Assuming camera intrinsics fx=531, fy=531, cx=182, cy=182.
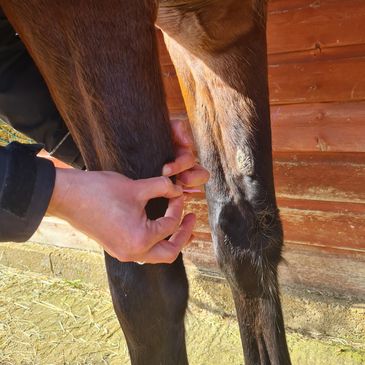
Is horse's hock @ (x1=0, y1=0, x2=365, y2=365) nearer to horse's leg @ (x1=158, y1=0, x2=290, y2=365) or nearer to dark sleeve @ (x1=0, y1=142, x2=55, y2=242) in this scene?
horse's leg @ (x1=158, y1=0, x2=290, y2=365)

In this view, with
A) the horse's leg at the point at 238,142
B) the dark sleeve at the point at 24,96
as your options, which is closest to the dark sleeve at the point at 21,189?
the dark sleeve at the point at 24,96

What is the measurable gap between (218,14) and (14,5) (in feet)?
1.43

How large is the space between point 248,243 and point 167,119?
40 cm

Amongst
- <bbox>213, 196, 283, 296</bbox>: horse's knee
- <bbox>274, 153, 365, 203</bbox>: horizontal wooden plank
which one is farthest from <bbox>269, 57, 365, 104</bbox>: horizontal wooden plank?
<bbox>213, 196, 283, 296</bbox>: horse's knee

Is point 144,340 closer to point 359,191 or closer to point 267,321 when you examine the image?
point 267,321

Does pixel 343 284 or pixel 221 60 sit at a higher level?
pixel 221 60

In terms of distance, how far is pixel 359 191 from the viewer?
1352mm

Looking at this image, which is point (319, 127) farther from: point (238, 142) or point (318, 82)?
point (238, 142)

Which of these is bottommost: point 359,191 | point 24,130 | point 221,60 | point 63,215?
point 63,215

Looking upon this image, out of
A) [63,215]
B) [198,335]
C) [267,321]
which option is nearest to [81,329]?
[198,335]

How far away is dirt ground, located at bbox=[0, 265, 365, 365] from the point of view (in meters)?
1.48

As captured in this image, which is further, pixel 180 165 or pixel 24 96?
Result: pixel 24 96

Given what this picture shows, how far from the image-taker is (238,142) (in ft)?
3.58

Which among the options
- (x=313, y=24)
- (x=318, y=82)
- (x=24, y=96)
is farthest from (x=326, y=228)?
(x=24, y=96)
